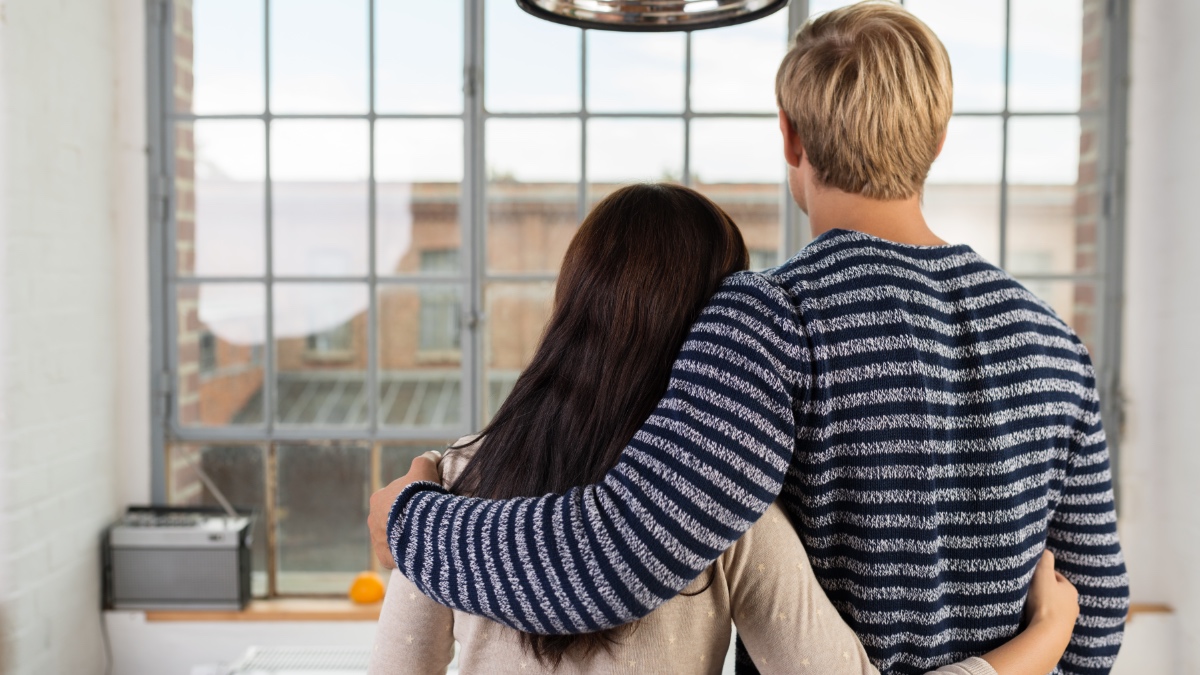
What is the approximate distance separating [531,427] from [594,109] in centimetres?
193

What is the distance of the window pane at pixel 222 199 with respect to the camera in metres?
2.76

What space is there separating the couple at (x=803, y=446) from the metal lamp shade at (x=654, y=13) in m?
0.13

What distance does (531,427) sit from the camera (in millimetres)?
970

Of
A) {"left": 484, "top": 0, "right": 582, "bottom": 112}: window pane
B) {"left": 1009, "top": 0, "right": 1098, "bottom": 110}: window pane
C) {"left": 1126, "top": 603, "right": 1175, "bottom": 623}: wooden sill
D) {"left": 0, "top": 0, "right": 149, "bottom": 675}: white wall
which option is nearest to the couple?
{"left": 0, "top": 0, "right": 149, "bottom": 675}: white wall

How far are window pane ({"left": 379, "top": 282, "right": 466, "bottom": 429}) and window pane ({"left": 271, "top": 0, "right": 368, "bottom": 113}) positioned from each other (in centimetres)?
53

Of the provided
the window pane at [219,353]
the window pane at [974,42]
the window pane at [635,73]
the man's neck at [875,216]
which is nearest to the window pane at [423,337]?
the window pane at [219,353]

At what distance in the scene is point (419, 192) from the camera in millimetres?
2754

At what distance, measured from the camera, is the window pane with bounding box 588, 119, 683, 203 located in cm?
275

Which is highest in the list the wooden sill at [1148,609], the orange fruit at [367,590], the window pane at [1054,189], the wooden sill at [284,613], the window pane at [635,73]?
the window pane at [635,73]

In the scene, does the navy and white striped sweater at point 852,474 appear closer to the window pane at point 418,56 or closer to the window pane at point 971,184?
the window pane at point 971,184

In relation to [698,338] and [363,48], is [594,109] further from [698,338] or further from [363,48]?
[698,338]

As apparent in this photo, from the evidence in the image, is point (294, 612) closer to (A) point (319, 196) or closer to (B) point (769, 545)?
(A) point (319, 196)

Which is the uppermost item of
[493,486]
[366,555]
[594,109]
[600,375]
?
[594,109]

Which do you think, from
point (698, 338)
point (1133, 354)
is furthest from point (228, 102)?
point (1133, 354)
